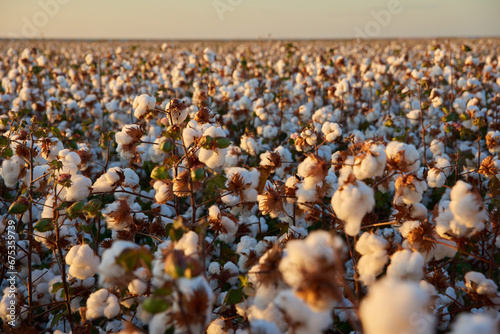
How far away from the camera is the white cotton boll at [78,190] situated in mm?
2023

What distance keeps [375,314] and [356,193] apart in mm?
640

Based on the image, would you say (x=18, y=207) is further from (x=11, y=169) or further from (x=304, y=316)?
(x=304, y=316)

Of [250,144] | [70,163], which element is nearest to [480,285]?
[70,163]

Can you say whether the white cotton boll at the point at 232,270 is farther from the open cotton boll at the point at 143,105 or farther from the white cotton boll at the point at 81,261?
the open cotton boll at the point at 143,105

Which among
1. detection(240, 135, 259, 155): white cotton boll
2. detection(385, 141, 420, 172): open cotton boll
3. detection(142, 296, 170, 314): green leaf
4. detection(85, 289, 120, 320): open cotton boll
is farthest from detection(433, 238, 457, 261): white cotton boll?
detection(240, 135, 259, 155): white cotton boll

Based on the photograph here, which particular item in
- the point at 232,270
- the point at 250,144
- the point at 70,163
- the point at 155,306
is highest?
the point at 250,144

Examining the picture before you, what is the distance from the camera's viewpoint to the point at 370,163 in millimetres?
1456

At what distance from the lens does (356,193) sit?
1.35m

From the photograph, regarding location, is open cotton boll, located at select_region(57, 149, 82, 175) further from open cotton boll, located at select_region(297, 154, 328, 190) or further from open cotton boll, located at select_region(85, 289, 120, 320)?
open cotton boll, located at select_region(297, 154, 328, 190)

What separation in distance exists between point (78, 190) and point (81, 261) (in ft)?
1.66

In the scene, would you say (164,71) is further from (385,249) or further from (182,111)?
(385,249)

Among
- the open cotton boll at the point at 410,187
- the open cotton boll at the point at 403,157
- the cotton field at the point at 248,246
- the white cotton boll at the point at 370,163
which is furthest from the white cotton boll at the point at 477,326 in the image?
the open cotton boll at the point at 410,187

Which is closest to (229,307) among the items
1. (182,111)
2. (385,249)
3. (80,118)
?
(385,249)

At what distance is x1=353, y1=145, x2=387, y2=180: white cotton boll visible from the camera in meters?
1.46
